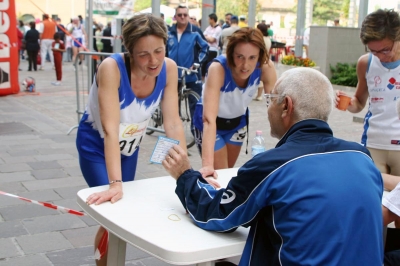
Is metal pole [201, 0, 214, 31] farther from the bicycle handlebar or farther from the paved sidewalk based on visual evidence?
the bicycle handlebar

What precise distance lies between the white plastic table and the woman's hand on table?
0.08ft

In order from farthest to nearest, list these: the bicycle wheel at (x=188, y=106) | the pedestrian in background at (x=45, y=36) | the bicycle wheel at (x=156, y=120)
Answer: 1. the pedestrian in background at (x=45, y=36)
2. the bicycle wheel at (x=156, y=120)
3. the bicycle wheel at (x=188, y=106)

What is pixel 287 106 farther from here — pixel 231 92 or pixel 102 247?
pixel 231 92

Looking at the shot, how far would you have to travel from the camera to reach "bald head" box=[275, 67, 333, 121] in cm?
189

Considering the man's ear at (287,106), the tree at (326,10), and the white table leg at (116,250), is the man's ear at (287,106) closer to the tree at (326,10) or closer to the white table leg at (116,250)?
the white table leg at (116,250)

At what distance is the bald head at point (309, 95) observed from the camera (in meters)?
1.89

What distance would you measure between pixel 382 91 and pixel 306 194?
6.30 ft

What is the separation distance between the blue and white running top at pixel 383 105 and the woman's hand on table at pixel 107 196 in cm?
182

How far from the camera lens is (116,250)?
245 centimetres

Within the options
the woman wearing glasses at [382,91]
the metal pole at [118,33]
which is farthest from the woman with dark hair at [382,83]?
the metal pole at [118,33]

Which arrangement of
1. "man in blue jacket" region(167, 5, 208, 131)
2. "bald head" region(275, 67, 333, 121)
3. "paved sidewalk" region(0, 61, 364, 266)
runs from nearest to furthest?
"bald head" region(275, 67, 333, 121) < "paved sidewalk" region(0, 61, 364, 266) < "man in blue jacket" region(167, 5, 208, 131)

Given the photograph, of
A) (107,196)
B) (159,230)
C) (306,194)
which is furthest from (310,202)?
(107,196)

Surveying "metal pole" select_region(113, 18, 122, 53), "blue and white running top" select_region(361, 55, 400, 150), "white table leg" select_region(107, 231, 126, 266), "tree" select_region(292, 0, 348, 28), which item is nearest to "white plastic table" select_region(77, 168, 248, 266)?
"white table leg" select_region(107, 231, 126, 266)

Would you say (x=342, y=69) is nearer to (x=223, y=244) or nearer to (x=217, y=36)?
(x=217, y=36)
